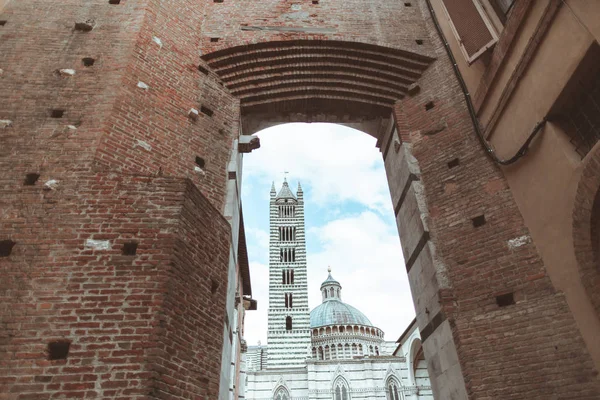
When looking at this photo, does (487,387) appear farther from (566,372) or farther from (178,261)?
(178,261)

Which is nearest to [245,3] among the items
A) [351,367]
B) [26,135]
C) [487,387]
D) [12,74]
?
[12,74]

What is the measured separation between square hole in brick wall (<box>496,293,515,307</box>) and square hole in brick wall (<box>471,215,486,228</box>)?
3.48 ft

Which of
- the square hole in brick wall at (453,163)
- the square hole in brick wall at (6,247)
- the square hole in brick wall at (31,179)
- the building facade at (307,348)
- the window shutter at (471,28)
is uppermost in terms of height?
the building facade at (307,348)

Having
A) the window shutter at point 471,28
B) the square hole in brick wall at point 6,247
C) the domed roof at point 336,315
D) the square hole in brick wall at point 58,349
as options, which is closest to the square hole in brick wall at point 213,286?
the square hole in brick wall at point 58,349

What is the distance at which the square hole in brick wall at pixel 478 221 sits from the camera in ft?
19.1

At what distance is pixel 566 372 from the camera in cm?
434

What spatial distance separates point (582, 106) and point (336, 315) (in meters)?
48.5

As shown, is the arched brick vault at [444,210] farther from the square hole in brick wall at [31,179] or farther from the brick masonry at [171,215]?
the square hole in brick wall at [31,179]

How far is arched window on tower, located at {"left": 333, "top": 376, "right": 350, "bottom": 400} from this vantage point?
36.4 metres

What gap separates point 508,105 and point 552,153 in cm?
116

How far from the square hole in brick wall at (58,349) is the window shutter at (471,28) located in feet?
21.8

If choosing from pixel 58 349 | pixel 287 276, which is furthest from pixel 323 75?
pixel 287 276

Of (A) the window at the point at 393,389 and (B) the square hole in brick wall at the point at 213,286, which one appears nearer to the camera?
(B) the square hole in brick wall at the point at 213,286

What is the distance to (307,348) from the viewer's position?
3900 cm
